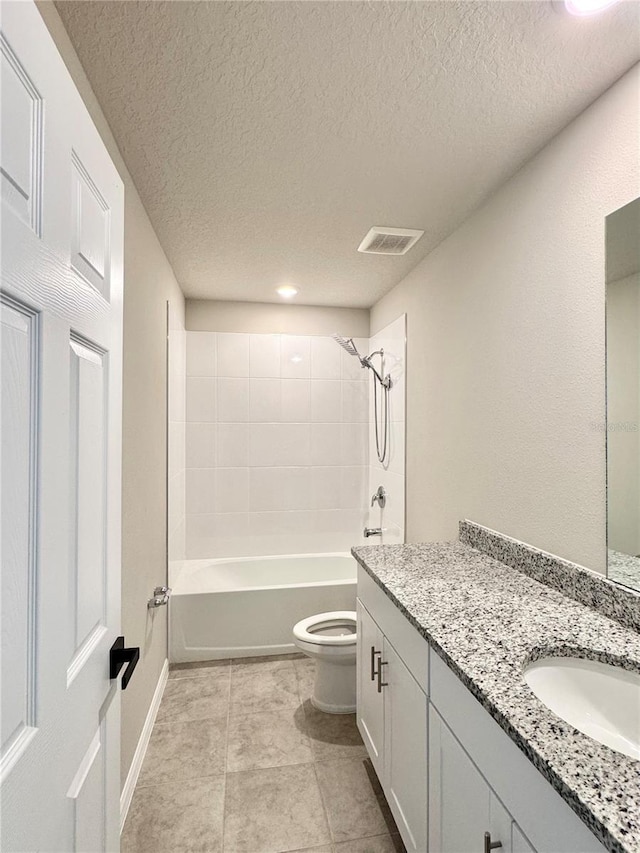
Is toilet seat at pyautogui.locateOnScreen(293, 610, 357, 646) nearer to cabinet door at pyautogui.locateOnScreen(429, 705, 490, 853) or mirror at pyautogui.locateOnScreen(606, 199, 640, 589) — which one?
cabinet door at pyautogui.locateOnScreen(429, 705, 490, 853)

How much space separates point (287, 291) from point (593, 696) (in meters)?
2.91

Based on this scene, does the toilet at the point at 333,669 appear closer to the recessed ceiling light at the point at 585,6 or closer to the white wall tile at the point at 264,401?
the white wall tile at the point at 264,401

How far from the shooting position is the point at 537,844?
0.76 metres

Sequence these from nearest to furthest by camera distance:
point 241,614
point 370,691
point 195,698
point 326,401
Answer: point 370,691 < point 195,698 < point 241,614 < point 326,401

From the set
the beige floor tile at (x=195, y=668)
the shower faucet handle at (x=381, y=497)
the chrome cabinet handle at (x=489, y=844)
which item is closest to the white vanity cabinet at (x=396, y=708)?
the chrome cabinet handle at (x=489, y=844)

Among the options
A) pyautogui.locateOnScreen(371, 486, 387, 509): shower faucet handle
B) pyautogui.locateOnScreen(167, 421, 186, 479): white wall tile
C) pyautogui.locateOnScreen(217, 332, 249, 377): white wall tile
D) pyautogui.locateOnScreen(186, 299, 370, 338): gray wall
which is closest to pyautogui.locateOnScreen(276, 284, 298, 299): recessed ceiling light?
pyautogui.locateOnScreen(186, 299, 370, 338): gray wall

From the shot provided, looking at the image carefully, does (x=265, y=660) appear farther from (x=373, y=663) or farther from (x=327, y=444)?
(x=327, y=444)

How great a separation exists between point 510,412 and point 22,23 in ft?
5.69

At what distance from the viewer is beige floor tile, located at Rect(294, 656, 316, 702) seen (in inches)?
98.4

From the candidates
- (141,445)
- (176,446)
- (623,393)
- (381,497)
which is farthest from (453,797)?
(176,446)

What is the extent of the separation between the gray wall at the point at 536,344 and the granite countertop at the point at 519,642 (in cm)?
23

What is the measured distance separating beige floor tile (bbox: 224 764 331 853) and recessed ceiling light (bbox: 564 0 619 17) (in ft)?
8.44

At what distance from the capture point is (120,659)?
0.95m

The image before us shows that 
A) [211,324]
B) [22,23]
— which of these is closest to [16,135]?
[22,23]
